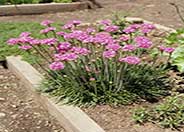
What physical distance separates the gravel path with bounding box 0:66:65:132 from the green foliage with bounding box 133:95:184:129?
0.66m

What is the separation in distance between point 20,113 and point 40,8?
16.0 ft

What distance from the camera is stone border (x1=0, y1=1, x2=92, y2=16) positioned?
8.88 metres

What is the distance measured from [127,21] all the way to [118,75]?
3.12 m

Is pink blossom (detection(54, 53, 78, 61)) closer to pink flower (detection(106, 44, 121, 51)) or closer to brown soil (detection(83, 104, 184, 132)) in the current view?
pink flower (detection(106, 44, 121, 51))

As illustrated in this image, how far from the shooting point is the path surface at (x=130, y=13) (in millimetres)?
8375

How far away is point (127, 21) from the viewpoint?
733 cm

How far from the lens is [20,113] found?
454 centimetres

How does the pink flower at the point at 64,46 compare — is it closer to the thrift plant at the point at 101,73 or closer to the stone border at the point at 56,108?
the thrift plant at the point at 101,73

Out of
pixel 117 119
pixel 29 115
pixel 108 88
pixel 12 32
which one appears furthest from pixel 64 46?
pixel 12 32

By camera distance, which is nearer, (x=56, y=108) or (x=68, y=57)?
(x=68, y=57)

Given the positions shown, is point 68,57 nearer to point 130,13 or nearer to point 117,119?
point 117,119

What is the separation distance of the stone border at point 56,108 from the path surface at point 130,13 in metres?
3.01

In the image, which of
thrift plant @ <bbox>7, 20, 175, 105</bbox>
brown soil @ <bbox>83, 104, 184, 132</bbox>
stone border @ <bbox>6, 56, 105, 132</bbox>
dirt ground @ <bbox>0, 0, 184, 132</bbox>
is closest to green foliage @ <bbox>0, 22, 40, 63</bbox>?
stone border @ <bbox>6, 56, 105, 132</bbox>

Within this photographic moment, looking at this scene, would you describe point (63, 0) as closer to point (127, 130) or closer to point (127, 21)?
point (127, 21)
